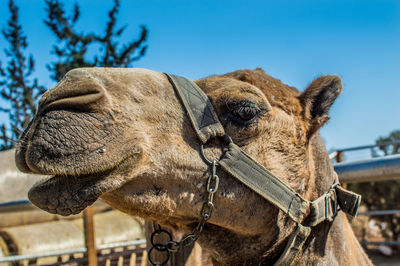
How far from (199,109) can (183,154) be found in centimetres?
28

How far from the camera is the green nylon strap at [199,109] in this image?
6.75 ft

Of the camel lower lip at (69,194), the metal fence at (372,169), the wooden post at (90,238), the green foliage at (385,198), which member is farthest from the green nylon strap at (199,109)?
the green foliage at (385,198)

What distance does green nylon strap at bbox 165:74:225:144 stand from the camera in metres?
2.06

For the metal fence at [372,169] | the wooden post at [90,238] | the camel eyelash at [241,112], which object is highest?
the camel eyelash at [241,112]

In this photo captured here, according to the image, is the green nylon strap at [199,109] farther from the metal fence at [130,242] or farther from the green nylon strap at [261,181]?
the metal fence at [130,242]

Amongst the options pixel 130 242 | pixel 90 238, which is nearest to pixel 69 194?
pixel 90 238

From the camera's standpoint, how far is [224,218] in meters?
2.10

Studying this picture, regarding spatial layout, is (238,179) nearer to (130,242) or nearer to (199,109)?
(199,109)

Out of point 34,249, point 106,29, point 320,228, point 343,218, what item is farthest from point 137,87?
point 106,29

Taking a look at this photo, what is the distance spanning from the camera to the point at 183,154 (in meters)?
1.99

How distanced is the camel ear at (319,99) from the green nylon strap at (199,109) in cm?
67

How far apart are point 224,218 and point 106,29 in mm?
19735

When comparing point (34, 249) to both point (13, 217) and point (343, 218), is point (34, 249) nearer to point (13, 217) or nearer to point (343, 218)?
point (13, 217)

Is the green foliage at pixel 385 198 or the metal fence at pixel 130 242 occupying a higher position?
the metal fence at pixel 130 242
